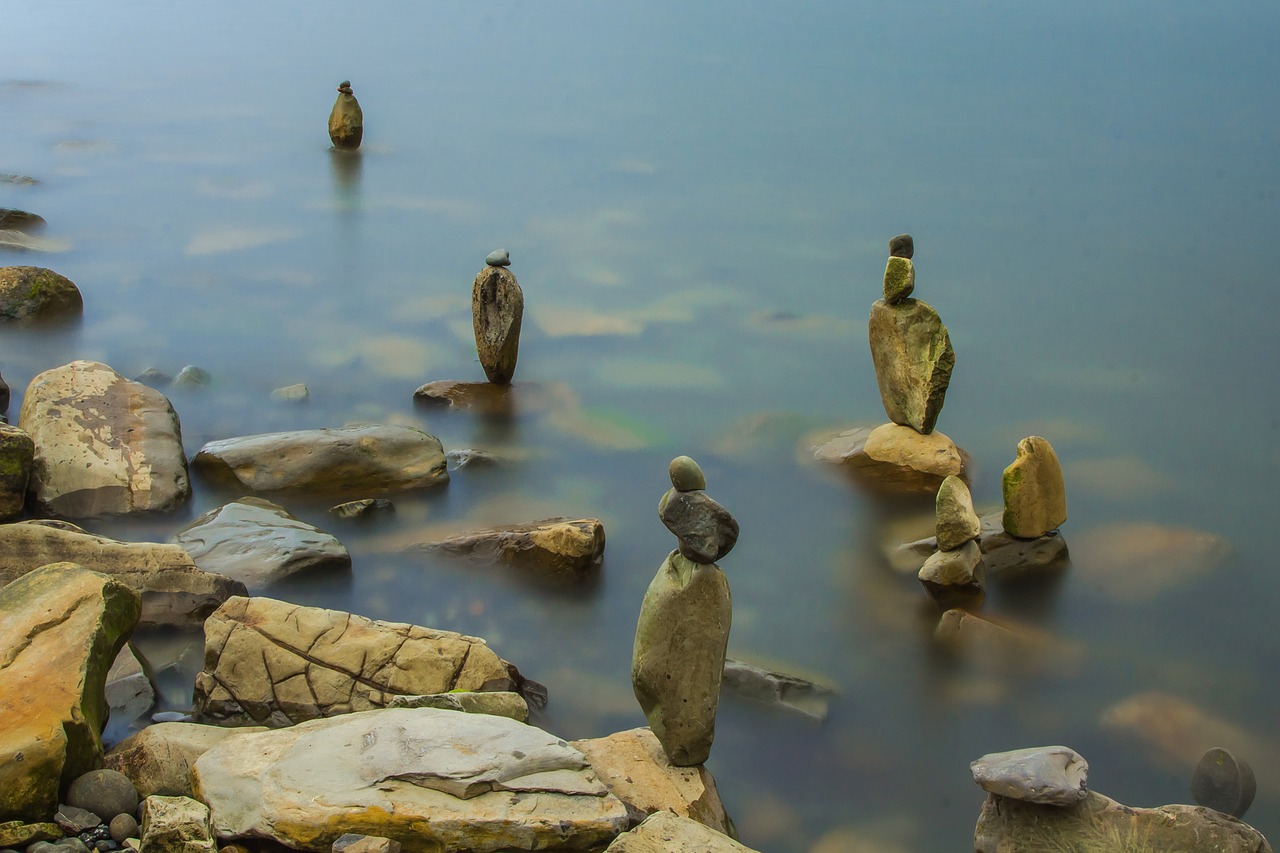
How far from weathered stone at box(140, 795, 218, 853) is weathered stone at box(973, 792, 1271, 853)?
4.00m

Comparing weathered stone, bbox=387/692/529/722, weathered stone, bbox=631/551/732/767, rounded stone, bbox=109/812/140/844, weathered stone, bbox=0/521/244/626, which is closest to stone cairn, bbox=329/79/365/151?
weathered stone, bbox=0/521/244/626

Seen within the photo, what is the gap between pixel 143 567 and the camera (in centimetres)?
877

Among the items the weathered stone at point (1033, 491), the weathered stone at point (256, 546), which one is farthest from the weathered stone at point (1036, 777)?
the weathered stone at point (256, 546)

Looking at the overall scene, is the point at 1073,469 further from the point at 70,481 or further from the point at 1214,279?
the point at 70,481

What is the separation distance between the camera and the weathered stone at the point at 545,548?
959 centimetres

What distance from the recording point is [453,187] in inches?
730

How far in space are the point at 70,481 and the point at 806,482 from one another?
6410 millimetres

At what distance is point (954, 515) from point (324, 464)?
547 cm

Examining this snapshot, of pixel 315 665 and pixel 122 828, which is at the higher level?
pixel 315 665

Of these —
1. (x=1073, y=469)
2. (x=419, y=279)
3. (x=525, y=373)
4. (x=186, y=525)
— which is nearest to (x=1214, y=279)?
(x=1073, y=469)

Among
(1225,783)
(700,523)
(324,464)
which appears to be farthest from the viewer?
(324,464)

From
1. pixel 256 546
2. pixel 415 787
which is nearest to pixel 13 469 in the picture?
pixel 256 546

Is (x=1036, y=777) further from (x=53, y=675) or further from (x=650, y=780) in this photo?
(x=53, y=675)

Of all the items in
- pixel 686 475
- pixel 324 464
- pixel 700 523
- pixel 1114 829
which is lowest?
pixel 1114 829
